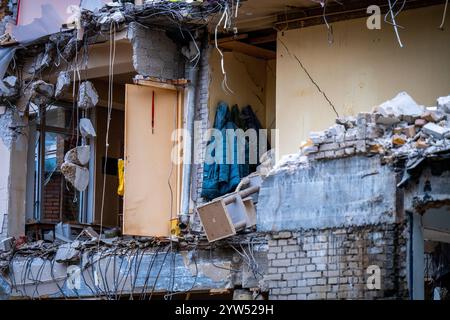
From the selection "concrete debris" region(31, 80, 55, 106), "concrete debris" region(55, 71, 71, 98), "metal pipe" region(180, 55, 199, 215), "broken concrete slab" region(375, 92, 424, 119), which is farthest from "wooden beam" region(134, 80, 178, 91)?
"broken concrete slab" region(375, 92, 424, 119)

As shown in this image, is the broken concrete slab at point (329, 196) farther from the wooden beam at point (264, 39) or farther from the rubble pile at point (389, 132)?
the wooden beam at point (264, 39)

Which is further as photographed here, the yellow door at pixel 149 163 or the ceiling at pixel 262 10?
the yellow door at pixel 149 163

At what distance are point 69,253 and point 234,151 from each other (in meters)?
2.60

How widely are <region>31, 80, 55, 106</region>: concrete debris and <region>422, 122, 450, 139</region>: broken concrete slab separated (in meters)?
7.05

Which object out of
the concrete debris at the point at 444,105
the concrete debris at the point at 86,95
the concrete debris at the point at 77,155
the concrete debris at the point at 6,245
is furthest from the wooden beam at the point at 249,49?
the concrete debris at the point at 444,105

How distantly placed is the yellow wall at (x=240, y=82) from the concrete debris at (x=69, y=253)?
248cm

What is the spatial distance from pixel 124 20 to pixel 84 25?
661 millimetres

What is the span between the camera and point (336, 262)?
13648 mm

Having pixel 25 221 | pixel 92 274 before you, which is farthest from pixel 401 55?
pixel 25 221

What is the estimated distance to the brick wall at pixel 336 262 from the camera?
1321 cm

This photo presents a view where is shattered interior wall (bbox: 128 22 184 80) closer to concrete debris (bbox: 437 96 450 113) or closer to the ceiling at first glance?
the ceiling

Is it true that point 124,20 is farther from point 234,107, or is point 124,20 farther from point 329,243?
point 329,243

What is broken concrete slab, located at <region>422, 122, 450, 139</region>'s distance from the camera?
43.1 ft

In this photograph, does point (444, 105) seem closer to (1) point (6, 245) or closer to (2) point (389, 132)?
(2) point (389, 132)
